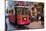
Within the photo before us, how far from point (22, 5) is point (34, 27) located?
31 centimetres

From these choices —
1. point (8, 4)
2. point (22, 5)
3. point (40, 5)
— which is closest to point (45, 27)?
point (40, 5)

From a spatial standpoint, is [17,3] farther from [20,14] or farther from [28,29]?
[28,29]

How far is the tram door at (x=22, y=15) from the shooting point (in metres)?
1.00

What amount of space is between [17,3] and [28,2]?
0.14 meters

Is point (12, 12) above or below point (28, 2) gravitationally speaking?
below

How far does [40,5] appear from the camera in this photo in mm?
1060

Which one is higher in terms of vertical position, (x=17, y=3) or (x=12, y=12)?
(x=17, y=3)

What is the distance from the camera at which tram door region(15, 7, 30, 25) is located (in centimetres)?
100

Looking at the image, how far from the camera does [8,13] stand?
3.23 ft

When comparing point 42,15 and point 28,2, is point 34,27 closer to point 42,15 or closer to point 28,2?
point 42,15

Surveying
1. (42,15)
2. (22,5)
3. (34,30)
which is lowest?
(34,30)

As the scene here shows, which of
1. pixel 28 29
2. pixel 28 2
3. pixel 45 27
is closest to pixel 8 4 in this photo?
pixel 28 2

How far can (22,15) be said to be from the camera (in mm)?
1015

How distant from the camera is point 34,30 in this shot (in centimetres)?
103
